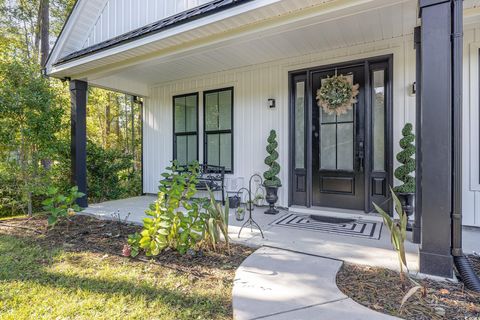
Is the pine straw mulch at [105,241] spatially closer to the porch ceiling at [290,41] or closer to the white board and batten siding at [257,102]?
the white board and batten siding at [257,102]

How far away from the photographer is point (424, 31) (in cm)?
208

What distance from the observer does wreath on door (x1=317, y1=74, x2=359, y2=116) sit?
409cm

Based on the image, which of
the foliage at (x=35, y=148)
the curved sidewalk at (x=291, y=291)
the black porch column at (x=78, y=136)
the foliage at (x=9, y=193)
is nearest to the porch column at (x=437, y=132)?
the curved sidewalk at (x=291, y=291)

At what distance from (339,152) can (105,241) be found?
3499mm

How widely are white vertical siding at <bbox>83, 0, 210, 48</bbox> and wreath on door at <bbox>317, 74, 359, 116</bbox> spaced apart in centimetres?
242

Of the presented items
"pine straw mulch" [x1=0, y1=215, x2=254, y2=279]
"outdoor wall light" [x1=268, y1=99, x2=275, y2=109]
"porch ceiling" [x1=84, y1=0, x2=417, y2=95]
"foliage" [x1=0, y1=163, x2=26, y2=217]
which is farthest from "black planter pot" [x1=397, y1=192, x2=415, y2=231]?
"foliage" [x1=0, y1=163, x2=26, y2=217]

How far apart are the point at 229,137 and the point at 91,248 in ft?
10.3

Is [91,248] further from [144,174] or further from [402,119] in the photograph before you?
[402,119]

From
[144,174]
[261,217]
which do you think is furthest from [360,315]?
[144,174]

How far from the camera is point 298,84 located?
15.1ft

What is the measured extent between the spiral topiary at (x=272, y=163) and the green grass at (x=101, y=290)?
2.34 metres

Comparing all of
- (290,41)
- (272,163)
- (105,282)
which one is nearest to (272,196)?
(272,163)

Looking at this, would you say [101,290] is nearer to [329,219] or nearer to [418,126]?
[329,219]

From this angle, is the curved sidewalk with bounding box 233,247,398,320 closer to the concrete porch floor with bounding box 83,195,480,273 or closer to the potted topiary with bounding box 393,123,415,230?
the concrete porch floor with bounding box 83,195,480,273
